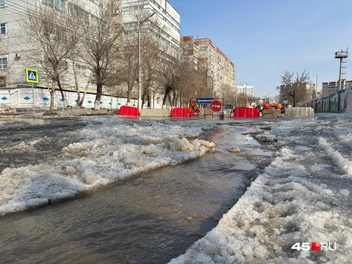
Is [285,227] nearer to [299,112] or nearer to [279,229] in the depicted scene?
[279,229]

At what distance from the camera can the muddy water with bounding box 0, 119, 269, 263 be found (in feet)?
6.82

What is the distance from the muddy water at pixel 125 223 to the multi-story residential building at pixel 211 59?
62791mm

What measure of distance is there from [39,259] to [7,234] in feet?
1.99

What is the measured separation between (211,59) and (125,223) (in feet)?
339

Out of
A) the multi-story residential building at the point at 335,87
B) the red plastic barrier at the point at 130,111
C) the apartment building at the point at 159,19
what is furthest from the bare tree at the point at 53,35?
the multi-story residential building at the point at 335,87

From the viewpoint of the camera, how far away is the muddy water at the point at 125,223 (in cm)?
208

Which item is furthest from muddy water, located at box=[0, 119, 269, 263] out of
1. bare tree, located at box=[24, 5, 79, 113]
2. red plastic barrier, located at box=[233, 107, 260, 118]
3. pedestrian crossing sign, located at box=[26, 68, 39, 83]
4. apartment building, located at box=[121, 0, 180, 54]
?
apartment building, located at box=[121, 0, 180, 54]

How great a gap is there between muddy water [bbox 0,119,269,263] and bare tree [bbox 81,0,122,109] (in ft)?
84.1

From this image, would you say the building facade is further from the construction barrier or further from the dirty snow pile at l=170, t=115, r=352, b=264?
the dirty snow pile at l=170, t=115, r=352, b=264

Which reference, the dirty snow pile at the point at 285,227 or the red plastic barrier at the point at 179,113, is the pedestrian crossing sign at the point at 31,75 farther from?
the dirty snow pile at the point at 285,227

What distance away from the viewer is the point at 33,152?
5.89m

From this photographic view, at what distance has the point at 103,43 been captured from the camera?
26609mm

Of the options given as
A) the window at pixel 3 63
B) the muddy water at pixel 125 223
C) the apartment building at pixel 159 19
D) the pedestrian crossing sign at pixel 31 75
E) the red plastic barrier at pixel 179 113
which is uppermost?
the apartment building at pixel 159 19

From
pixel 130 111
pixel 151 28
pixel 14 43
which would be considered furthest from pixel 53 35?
pixel 151 28
